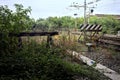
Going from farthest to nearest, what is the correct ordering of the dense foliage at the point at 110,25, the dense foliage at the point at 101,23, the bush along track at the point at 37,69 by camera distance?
the dense foliage at the point at 110,25 → the dense foliage at the point at 101,23 → the bush along track at the point at 37,69

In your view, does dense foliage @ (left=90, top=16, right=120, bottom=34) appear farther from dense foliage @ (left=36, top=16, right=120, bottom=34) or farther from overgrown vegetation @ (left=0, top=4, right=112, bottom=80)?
overgrown vegetation @ (left=0, top=4, right=112, bottom=80)

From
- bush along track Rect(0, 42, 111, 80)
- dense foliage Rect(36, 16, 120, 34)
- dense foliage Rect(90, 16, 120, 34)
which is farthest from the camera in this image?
dense foliage Rect(90, 16, 120, 34)

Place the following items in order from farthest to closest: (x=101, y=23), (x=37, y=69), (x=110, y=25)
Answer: (x=101, y=23), (x=110, y=25), (x=37, y=69)

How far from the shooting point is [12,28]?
612 cm

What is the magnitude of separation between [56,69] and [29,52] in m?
0.81

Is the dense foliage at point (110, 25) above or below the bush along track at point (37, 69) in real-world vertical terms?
below

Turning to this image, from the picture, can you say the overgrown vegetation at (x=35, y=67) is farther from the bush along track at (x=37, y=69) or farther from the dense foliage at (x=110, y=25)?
the dense foliage at (x=110, y=25)

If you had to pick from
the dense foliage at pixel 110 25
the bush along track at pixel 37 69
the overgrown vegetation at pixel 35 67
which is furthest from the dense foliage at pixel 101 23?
the bush along track at pixel 37 69

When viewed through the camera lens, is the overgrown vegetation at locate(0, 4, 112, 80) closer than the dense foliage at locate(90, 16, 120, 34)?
Yes

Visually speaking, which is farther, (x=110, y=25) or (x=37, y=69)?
(x=110, y=25)

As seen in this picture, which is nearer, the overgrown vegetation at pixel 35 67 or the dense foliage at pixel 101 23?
the overgrown vegetation at pixel 35 67

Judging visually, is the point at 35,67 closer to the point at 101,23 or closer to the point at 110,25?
the point at 110,25

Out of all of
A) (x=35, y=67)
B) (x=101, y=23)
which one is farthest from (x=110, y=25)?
(x=35, y=67)

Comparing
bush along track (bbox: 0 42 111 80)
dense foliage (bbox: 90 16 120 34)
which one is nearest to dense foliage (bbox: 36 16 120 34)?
dense foliage (bbox: 90 16 120 34)
